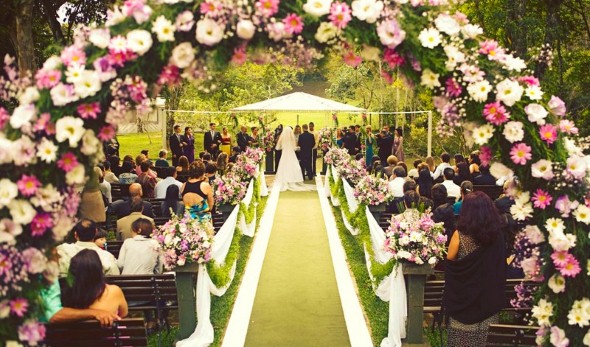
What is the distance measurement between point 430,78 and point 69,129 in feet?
7.93

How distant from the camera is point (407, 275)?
7.51m

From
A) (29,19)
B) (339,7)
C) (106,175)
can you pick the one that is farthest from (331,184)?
(339,7)

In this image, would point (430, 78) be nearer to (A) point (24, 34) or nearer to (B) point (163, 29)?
(B) point (163, 29)

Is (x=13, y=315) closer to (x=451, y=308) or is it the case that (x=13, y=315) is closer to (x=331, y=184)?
(x=451, y=308)

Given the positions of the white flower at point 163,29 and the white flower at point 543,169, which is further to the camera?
the white flower at point 543,169

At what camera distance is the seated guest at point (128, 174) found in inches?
561

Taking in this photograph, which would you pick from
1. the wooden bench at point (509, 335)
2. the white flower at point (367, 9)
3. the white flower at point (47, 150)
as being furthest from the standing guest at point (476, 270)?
the white flower at point (47, 150)

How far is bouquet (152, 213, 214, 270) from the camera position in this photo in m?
7.38

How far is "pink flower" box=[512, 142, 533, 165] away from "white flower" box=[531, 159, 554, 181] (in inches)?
3.3

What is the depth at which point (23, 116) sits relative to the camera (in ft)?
13.6

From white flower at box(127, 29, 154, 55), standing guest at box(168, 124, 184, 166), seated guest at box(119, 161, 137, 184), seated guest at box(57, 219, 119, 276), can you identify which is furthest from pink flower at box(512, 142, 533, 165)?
standing guest at box(168, 124, 184, 166)

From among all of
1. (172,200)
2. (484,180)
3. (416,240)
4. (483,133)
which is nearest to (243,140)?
(484,180)

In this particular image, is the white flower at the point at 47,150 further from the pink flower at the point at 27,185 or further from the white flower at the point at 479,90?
the white flower at the point at 479,90

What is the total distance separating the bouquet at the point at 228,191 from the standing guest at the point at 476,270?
7.38 metres
